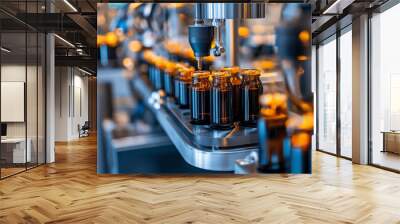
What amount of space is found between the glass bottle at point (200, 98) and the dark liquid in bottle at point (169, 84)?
305 mm

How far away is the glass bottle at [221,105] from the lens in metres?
5.43

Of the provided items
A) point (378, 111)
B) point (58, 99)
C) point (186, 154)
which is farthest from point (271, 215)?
point (58, 99)

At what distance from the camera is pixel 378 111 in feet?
24.2

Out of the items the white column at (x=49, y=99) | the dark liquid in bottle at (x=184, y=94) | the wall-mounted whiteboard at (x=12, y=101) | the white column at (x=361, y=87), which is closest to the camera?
the dark liquid in bottle at (x=184, y=94)

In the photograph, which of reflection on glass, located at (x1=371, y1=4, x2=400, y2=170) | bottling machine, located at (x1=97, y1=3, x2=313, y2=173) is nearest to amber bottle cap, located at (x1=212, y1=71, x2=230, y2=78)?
bottling machine, located at (x1=97, y1=3, x2=313, y2=173)

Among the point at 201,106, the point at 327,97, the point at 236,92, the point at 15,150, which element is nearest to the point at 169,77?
the point at 201,106

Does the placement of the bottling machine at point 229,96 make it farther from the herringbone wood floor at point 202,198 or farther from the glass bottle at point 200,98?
the herringbone wood floor at point 202,198

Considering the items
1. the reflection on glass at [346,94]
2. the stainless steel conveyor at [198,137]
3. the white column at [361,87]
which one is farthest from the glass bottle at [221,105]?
the reflection on glass at [346,94]

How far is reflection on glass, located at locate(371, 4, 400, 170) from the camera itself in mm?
6816

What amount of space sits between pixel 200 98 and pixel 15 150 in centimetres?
350

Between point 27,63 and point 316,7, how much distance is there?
5241mm

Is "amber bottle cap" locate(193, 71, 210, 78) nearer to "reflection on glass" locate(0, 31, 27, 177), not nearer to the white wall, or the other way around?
"reflection on glass" locate(0, 31, 27, 177)

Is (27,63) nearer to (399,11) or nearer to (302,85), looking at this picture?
(302,85)

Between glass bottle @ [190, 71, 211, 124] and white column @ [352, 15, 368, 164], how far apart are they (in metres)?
3.75
